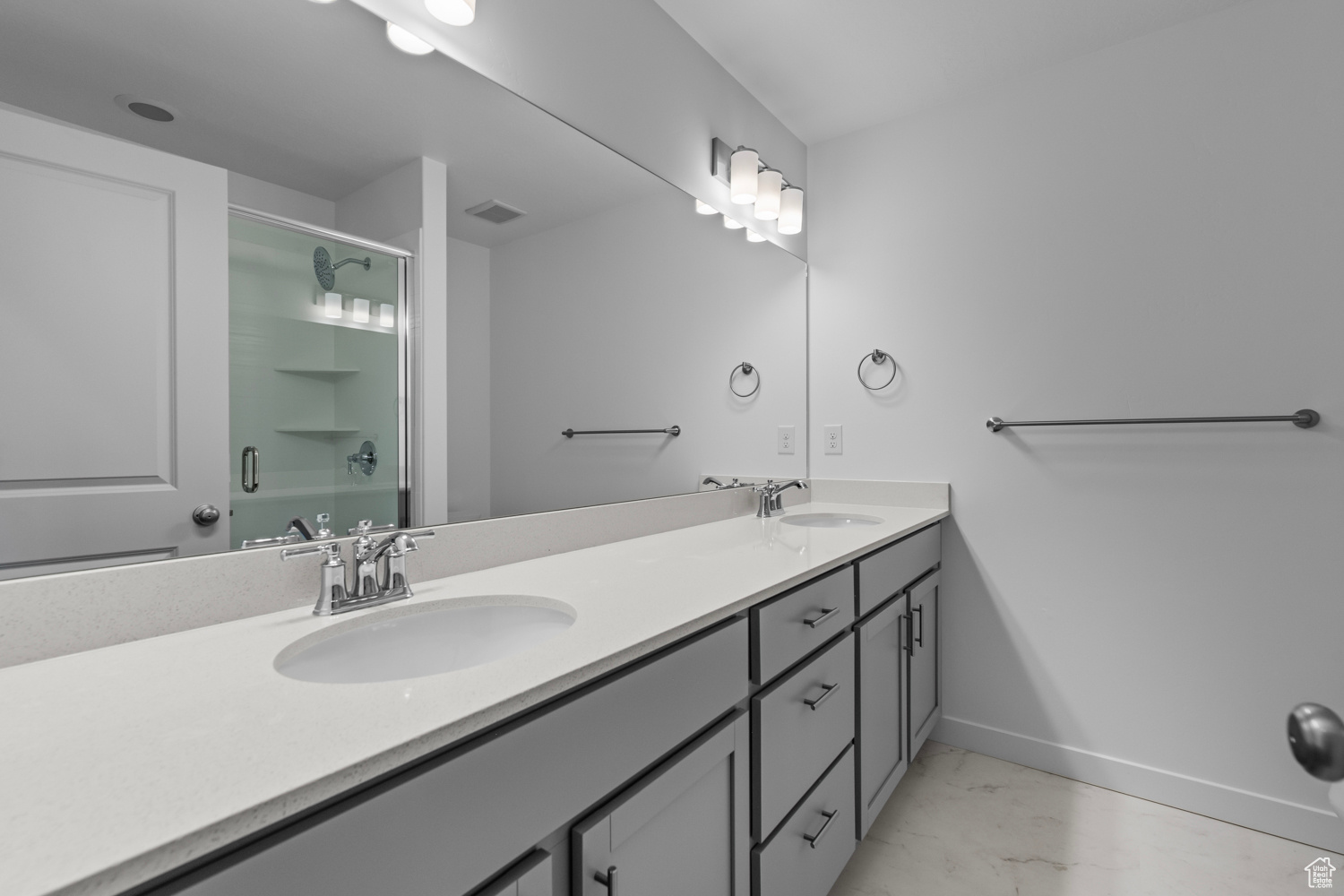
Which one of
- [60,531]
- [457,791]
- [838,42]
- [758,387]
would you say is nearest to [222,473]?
[60,531]

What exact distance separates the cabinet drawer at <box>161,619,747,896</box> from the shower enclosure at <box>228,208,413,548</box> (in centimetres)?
57

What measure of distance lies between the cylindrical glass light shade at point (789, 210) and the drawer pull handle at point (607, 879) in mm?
2057

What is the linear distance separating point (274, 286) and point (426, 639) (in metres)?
0.58

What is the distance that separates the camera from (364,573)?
97 cm

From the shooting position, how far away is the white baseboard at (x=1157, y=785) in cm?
165

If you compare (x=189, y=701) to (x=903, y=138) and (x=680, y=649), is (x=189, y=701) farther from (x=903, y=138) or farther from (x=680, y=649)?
(x=903, y=138)

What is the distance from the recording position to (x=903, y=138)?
227cm

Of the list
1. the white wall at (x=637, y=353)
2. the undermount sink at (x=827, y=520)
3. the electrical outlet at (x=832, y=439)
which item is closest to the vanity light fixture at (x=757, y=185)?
the white wall at (x=637, y=353)

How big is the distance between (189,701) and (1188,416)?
7.58 ft

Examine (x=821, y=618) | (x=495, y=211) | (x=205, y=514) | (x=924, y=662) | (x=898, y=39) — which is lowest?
(x=924, y=662)

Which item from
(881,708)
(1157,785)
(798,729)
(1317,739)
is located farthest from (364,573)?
(1157,785)

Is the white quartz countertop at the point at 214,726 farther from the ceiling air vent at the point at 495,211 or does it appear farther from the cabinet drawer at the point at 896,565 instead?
the ceiling air vent at the point at 495,211

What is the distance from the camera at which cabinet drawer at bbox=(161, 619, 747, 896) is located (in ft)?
1.57

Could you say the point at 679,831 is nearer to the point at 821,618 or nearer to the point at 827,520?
the point at 821,618
